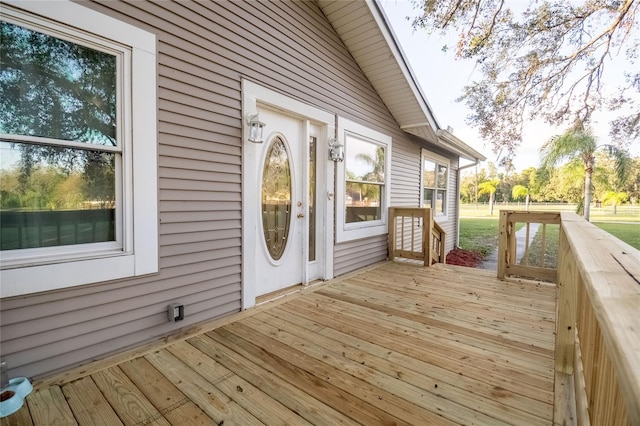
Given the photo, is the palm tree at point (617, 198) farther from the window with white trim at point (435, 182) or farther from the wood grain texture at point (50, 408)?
the wood grain texture at point (50, 408)

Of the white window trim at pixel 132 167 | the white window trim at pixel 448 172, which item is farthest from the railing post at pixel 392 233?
the white window trim at pixel 132 167

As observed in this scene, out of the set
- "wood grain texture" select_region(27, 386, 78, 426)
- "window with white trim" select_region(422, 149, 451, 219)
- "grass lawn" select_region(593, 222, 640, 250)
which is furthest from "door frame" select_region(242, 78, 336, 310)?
"grass lawn" select_region(593, 222, 640, 250)

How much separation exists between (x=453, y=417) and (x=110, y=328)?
7.48ft

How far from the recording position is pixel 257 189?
3.19m

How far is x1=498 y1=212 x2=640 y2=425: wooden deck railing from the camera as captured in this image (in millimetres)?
431

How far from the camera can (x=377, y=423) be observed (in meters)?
1.52

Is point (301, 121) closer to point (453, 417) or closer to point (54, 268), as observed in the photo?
point (54, 268)

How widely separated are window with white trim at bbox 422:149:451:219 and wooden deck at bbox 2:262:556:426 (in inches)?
176

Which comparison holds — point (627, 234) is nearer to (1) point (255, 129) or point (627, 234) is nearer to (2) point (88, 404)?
(1) point (255, 129)

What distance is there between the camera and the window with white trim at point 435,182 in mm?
7156

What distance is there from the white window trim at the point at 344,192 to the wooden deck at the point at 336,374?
1470 millimetres

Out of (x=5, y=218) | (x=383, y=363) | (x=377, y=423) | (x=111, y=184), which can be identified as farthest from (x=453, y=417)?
(x=5, y=218)

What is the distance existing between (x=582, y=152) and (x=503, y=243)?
10.7 m

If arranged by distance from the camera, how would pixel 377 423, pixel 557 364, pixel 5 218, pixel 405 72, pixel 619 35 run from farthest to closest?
pixel 619 35
pixel 405 72
pixel 557 364
pixel 5 218
pixel 377 423
